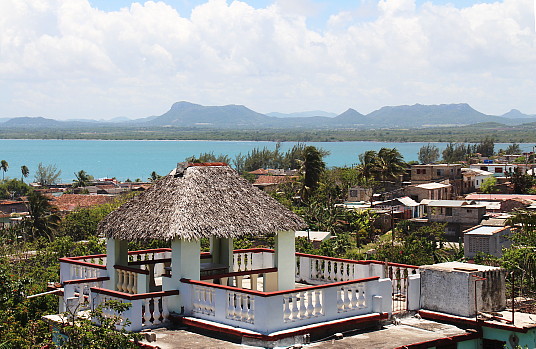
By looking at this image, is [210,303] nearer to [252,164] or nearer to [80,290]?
[80,290]

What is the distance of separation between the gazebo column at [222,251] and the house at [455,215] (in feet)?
148

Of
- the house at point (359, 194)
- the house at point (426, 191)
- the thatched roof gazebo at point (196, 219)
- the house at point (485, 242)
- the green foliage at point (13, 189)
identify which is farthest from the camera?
the green foliage at point (13, 189)

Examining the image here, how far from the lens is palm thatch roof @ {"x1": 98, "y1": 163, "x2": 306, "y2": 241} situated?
12719mm

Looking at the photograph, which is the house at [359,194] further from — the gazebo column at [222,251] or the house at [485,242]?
the gazebo column at [222,251]

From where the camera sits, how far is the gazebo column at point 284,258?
1388 centimetres

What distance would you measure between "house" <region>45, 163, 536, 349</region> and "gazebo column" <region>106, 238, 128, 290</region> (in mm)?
19

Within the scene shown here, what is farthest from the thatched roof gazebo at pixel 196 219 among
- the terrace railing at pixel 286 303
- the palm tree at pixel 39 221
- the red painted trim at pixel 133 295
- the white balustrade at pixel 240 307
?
the palm tree at pixel 39 221

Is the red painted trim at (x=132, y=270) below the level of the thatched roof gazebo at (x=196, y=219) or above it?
below

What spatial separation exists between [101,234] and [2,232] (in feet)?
166

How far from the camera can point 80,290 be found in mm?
13969

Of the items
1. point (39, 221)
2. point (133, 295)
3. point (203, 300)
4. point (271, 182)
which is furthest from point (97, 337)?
point (271, 182)

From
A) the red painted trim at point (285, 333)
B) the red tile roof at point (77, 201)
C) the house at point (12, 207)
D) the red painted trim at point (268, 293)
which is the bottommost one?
the house at point (12, 207)

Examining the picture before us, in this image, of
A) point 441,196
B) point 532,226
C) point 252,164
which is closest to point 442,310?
point 532,226

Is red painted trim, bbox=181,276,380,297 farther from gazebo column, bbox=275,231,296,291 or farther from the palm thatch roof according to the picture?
gazebo column, bbox=275,231,296,291
